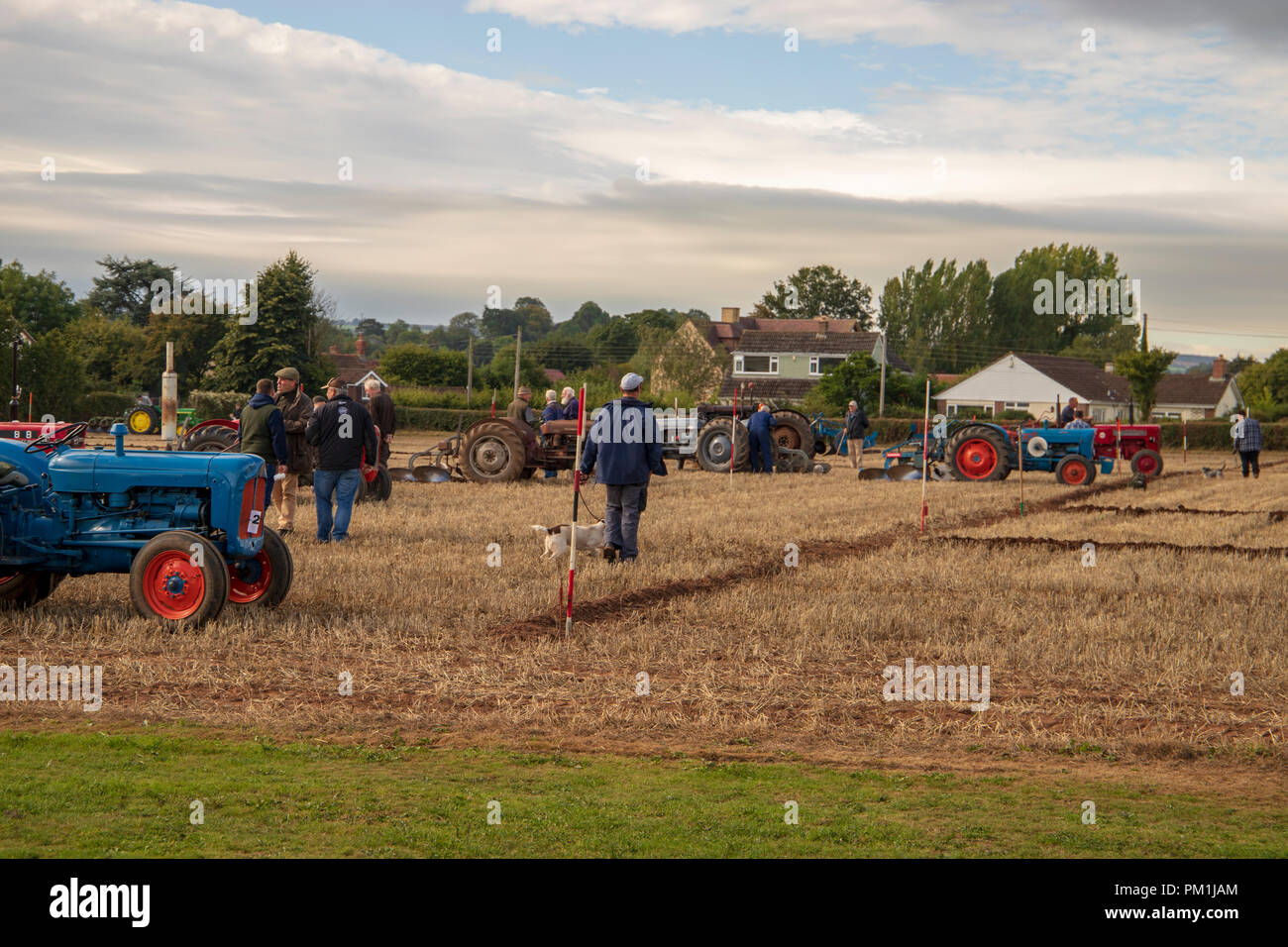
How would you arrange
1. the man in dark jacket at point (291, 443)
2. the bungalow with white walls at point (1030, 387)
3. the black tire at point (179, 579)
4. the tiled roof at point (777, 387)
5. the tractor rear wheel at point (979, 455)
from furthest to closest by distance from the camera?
the bungalow with white walls at point (1030, 387) < the tiled roof at point (777, 387) < the tractor rear wheel at point (979, 455) < the man in dark jacket at point (291, 443) < the black tire at point (179, 579)

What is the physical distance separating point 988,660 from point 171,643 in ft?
17.5

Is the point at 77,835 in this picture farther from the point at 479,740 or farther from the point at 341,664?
the point at 341,664

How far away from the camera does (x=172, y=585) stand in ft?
29.3

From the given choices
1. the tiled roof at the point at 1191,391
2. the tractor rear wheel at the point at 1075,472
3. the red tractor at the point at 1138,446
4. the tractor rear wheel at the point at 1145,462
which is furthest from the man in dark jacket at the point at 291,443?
the tiled roof at the point at 1191,391

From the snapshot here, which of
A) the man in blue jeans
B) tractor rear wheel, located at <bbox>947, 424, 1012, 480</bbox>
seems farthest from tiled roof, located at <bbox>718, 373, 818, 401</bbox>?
the man in blue jeans

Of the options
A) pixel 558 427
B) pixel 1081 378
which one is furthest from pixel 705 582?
pixel 1081 378

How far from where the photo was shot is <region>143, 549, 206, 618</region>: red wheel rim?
8945mm

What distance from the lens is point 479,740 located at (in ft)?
21.3

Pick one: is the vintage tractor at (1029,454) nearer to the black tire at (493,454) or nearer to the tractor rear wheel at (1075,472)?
the tractor rear wheel at (1075,472)

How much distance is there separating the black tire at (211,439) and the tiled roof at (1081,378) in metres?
63.3

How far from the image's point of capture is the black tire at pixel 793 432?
28.1 metres

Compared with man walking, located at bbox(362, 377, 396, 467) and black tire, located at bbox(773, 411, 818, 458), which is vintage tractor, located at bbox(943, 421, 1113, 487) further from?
man walking, located at bbox(362, 377, 396, 467)

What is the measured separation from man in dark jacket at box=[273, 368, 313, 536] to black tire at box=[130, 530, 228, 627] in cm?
490
